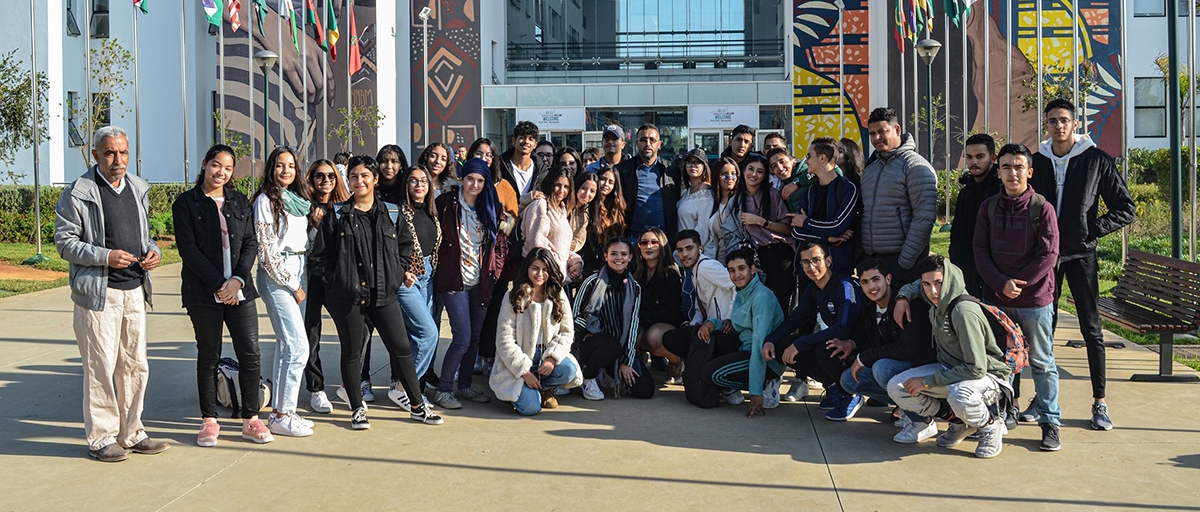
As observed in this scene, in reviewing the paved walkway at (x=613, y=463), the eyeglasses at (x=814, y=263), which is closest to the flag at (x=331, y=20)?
the paved walkway at (x=613, y=463)

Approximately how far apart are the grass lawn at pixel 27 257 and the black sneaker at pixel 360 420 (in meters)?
9.37

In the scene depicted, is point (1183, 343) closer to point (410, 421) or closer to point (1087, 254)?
point (1087, 254)

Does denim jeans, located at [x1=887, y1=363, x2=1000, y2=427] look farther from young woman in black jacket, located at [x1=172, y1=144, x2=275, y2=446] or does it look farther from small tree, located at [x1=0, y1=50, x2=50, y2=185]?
small tree, located at [x1=0, y1=50, x2=50, y2=185]

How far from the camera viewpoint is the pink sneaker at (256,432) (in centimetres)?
600

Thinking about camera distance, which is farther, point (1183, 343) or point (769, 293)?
point (1183, 343)

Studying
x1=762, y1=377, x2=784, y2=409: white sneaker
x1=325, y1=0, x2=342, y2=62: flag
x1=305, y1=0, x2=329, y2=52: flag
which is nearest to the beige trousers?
x1=762, y1=377, x2=784, y2=409: white sneaker

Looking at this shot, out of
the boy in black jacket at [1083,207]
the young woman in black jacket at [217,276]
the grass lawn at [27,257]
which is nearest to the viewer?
the young woman in black jacket at [217,276]

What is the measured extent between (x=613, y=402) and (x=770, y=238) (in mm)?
1722

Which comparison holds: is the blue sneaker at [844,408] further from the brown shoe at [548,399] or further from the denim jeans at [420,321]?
the denim jeans at [420,321]

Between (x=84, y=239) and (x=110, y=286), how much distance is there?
289 mm

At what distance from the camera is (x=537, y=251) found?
6898 millimetres

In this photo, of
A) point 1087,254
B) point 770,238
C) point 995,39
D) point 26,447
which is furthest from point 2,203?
point 995,39

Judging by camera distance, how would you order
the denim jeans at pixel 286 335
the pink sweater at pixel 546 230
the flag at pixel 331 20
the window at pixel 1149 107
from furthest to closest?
the window at pixel 1149 107 → the flag at pixel 331 20 → the pink sweater at pixel 546 230 → the denim jeans at pixel 286 335

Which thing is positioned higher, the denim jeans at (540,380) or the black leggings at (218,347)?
the black leggings at (218,347)
